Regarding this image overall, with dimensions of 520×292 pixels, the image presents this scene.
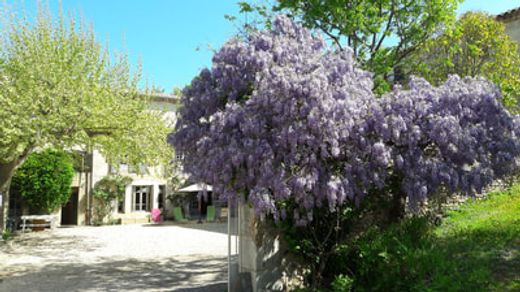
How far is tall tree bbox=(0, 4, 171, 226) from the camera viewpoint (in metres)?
12.5

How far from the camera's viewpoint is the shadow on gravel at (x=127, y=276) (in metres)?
9.65

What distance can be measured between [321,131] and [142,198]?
24.2 m

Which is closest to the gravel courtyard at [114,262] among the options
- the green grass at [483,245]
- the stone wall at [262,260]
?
the stone wall at [262,260]

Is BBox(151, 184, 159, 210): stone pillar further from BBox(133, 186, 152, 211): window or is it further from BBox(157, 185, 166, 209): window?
BBox(157, 185, 166, 209): window

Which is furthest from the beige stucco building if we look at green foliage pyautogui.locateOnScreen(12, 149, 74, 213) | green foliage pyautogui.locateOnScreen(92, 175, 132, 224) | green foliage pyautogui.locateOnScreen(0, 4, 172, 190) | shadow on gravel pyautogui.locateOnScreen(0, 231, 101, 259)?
green foliage pyautogui.locateOnScreen(0, 4, 172, 190)

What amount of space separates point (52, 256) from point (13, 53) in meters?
6.85

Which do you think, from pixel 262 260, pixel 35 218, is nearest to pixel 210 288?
pixel 262 260

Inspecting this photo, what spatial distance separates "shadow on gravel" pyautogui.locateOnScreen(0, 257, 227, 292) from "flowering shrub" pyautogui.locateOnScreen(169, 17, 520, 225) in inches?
143

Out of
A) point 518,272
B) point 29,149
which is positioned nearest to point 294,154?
point 518,272

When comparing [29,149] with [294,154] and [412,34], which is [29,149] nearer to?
Result: [294,154]

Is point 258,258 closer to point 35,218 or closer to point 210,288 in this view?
point 210,288

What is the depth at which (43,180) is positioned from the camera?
2314cm

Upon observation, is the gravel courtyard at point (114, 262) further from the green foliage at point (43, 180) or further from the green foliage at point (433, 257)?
the green foliage at point (43, 180)

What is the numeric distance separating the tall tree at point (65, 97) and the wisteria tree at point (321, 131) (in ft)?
21.8
